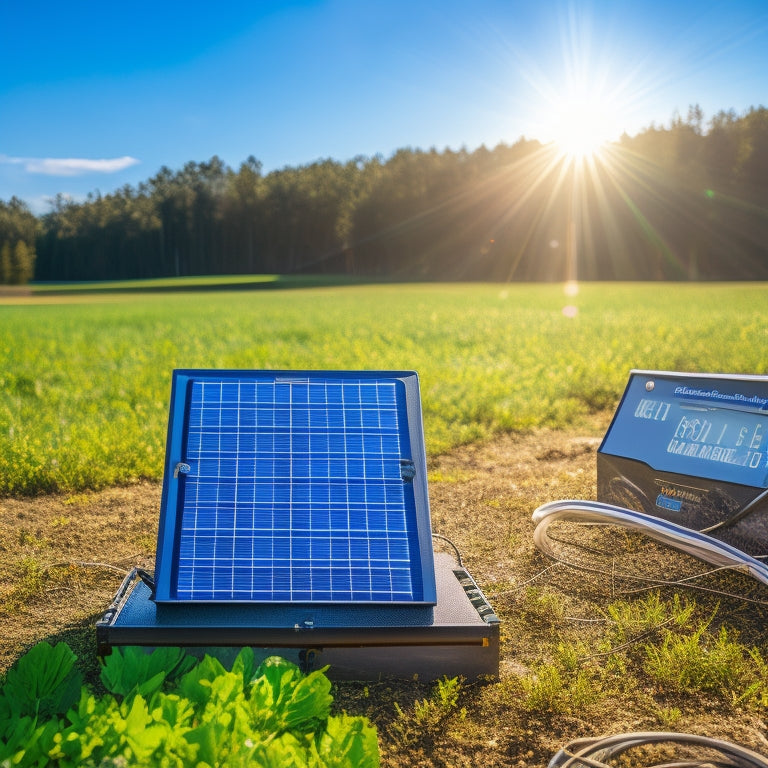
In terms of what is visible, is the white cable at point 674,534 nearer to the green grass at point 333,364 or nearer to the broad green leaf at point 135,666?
the broad green leaf at point 135,666

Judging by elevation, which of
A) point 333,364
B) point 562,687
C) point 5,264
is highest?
point 562,687

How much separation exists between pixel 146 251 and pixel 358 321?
10111 centimetres

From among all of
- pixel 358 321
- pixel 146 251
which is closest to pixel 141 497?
pixel 358 321

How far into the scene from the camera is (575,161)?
106 meters

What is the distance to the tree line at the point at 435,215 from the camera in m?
93.7

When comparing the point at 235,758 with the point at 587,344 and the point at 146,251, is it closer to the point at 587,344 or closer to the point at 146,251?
the point at 587,344

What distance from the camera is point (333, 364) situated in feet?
44.8

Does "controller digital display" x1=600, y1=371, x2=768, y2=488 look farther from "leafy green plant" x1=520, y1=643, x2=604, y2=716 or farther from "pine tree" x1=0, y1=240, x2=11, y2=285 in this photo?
"pine tree" x1=0, y1=240, x2=11, y2=285

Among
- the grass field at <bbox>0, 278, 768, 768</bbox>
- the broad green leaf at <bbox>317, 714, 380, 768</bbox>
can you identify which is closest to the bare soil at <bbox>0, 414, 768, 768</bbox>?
the grass field at <bbox>0, 278, 768, 768</bbox>

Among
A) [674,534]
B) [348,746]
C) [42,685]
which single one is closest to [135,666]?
[42,685]

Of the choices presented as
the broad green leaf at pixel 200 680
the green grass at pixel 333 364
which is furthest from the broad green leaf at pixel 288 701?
the green grass at pixel 333 364

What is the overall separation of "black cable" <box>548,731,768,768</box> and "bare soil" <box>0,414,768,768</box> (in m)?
0.11

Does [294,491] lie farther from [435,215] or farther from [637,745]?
[435,215]

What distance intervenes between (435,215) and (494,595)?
111 metres
